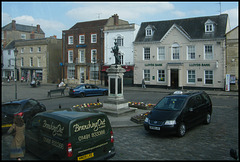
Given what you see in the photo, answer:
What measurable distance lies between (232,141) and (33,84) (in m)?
32.6

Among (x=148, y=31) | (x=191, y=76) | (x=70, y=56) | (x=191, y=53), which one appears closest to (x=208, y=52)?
(x=191, y=53)

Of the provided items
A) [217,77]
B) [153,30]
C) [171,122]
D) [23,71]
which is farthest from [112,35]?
[171,122]

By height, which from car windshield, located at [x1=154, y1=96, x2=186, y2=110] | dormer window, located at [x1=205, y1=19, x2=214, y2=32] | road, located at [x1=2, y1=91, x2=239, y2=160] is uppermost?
dormer window, located at [x1=205, y1=19, x2=214, y2=32]

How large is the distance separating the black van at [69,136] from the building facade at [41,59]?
40.5 m

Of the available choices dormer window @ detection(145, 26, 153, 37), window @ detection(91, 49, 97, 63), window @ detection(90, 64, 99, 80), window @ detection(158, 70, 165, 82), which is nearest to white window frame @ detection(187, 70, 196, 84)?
window @ detection(158, 70, 165, 82)

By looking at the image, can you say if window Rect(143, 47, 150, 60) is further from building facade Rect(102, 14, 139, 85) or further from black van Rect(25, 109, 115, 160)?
black van Rect(25, 109, 115, 160)

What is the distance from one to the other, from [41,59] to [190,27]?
30.4 m

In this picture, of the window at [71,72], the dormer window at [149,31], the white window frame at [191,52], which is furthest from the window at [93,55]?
the white window frame at [191,52]

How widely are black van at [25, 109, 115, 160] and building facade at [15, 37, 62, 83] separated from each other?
40509 millimetres

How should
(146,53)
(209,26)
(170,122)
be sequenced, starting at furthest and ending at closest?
(146,53) < (209,26) < (170,122)

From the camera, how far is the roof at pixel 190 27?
2998 centimetres

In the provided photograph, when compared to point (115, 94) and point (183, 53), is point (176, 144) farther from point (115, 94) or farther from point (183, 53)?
point (183, 53)

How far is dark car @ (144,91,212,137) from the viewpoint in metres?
9.39

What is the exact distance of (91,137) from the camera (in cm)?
645
